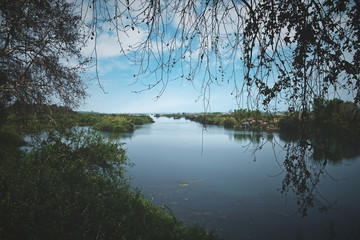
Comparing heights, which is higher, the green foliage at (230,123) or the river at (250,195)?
the green foliage at (230,123)

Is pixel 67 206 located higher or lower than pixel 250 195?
higher

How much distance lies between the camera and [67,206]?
4.50 meters

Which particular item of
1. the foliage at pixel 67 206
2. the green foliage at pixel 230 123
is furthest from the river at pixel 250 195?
the green foliage at pixel 230 123

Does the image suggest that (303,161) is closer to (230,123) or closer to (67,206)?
(67,206)

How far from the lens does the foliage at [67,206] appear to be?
13.0 ft

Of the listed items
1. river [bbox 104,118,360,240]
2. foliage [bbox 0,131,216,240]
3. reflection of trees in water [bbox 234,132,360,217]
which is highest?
reflection of trees in water [bbox 234,132,360,217]

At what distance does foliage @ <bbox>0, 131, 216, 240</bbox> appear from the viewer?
156 inches

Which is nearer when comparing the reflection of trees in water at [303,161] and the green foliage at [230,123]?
the reflection of trees in water at [303,161]

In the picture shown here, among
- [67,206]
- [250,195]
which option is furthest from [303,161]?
[250,195]

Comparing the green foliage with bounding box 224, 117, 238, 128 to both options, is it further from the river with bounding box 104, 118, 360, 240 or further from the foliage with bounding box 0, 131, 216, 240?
the foliage with bounding box 0, 131, 216, 240

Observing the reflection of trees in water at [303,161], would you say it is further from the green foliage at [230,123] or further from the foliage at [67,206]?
the green foliage at [230,123]

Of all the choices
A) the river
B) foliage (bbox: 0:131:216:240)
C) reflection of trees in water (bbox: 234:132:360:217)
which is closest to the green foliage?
the river

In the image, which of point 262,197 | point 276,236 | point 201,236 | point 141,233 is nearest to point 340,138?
point 262,197

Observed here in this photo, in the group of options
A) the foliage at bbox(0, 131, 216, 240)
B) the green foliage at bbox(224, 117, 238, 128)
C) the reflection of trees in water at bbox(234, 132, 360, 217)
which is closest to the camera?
the reflection of trees in water at bbox(234, 132, 360, 217)
